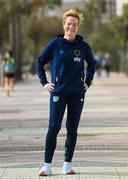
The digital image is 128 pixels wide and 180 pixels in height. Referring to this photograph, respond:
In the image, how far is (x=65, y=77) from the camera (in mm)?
9000

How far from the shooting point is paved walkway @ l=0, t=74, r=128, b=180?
374 inches

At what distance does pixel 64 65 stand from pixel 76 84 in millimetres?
275

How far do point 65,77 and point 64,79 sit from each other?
0.03 metres

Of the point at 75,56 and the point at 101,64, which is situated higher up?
the point at 75,56

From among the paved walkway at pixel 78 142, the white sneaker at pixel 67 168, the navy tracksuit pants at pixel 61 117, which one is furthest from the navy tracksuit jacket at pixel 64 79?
the paved walkway at pixel 78 142

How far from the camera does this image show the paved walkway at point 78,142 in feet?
31.1

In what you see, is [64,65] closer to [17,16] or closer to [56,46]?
[56,46]

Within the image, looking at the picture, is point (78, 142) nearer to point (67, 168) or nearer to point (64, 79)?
point (67, 168)

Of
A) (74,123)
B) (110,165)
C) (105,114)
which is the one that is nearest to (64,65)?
(74,123)

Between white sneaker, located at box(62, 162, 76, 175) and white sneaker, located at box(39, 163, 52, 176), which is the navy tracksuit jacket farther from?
white sneaker, located at box(62, 162, 76, 175)

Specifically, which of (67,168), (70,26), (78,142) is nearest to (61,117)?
(67,168)

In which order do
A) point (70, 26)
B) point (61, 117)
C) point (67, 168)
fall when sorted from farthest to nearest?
point (67, 168) → point (61, 117) → point (70, 26)

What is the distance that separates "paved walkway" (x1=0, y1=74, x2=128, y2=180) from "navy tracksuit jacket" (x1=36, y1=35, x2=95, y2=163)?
60 centimetres

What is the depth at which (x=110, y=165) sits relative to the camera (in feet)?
32.6
